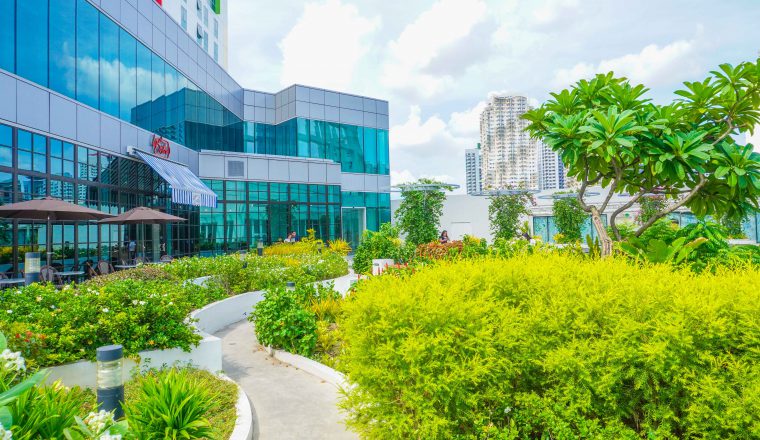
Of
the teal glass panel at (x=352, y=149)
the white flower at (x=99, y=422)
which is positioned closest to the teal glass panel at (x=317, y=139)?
the teal glass panel at (x=352, y=149)

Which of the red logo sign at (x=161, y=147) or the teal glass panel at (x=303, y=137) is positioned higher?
A: the teal glass panel at (x=303, y=137)

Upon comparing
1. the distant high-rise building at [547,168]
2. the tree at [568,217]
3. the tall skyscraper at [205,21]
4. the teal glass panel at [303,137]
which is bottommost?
the tree at [568,217]

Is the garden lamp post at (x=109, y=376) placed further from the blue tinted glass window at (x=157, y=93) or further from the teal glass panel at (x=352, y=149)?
the teal glass panel at (x=352, y=149)

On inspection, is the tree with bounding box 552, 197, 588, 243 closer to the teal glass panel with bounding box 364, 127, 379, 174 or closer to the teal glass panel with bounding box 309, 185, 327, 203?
the teal glass panel with bounding box 364, 127, 379, 174

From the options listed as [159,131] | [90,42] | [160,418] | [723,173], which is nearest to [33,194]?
[90,42]

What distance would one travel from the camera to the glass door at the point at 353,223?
3061 cm

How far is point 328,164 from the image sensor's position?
26844mm

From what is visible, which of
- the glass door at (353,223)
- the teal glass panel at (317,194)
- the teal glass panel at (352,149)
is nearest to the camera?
the teal glass panel at (317,194)

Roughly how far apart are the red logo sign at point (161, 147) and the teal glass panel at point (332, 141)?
40.9ft

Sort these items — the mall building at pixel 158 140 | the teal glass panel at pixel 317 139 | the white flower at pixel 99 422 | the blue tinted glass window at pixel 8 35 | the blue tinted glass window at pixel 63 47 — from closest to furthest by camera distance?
the white flower at pixel 99 422 → the blue tinted glass window at pixel 8 35 → the mall building at pixel 158 140 → the blue tinted glass window at pixel 63 47 → the teal glass panel at pixel 317 139

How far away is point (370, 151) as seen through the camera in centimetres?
3231

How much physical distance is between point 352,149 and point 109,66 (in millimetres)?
17882

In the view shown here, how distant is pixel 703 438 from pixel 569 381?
89 centimetres

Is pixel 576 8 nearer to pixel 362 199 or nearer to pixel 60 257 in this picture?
pixel 60 257
